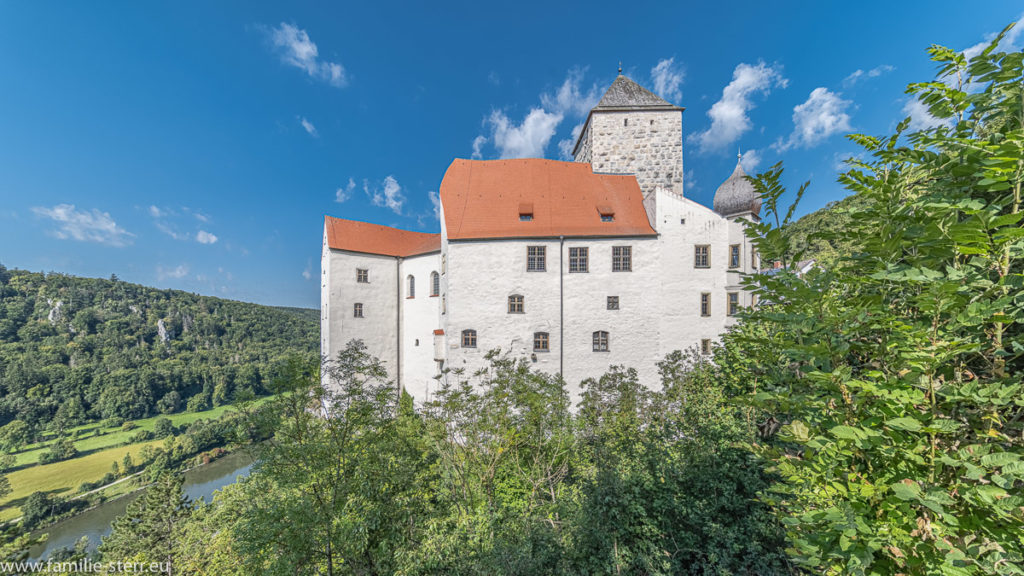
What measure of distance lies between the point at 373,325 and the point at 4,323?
3407 inches

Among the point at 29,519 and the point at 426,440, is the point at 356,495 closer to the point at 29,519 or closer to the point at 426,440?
the point at 426,440

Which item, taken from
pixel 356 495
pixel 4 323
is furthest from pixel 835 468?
pixel 4 323

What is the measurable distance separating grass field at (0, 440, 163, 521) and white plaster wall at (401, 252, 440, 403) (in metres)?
44.5

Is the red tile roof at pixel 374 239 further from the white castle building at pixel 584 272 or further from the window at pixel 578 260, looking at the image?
the window at pixel 578 260

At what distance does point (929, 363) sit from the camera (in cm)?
132

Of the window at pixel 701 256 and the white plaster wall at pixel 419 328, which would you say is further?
the white plaster wall at pixel 419 328

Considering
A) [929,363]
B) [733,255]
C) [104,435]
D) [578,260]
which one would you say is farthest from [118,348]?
[929,363]

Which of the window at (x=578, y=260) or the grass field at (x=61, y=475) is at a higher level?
the window at (x=578, y=260)

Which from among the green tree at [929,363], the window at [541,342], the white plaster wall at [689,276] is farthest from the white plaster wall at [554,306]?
the green tree at [929,363]

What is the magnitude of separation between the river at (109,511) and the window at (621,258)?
28956 mm

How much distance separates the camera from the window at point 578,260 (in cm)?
1472

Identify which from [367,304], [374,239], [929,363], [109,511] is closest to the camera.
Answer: [929,363]

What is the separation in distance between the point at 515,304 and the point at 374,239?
36.8 ft

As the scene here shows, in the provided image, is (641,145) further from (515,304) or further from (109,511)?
(109,511)
